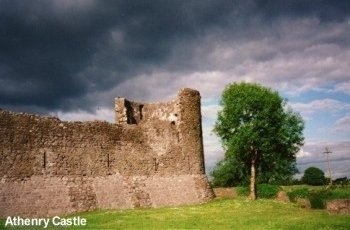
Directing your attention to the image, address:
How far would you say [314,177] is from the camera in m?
96.1

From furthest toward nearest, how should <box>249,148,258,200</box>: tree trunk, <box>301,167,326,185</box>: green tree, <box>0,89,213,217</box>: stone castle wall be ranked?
<box>301,167,326,185</box>: green tree
<box>249,148,258,200</box>: tree trunk
<box>0,89,213,217</box>: stone castle wall

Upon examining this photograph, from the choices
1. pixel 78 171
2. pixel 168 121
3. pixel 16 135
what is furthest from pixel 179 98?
pixel 16 135

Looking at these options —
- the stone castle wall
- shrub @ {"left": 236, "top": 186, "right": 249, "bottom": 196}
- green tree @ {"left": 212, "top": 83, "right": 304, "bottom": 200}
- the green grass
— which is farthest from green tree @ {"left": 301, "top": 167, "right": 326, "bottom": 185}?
the green grass

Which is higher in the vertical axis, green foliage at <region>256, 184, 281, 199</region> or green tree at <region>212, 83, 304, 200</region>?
green tree at <region>212, 83, 304, 200</region>

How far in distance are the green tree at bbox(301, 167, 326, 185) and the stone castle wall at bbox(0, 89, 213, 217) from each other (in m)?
70.1

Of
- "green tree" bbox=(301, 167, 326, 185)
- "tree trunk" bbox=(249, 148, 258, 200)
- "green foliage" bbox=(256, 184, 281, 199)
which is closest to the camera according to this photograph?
"tree trunk" bbox=(249, 148, 258, 200)

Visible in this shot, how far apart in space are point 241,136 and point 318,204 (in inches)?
338

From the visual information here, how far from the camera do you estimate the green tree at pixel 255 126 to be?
3738 centimetres

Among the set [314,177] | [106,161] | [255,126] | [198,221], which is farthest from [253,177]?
[314,177]

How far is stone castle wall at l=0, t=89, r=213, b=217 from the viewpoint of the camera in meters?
23.0

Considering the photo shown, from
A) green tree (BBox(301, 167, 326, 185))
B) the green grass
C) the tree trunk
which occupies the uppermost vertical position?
the tree trunk

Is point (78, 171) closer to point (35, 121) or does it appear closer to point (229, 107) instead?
point (35, 121)

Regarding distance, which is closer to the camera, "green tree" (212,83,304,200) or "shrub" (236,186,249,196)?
"green tree" (212,83,304,200)

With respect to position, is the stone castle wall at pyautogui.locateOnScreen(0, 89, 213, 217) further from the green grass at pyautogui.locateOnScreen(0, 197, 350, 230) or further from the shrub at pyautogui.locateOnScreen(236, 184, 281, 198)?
the shrub at pyautogui.locateOnScreen(236, 184, 281, 198)
